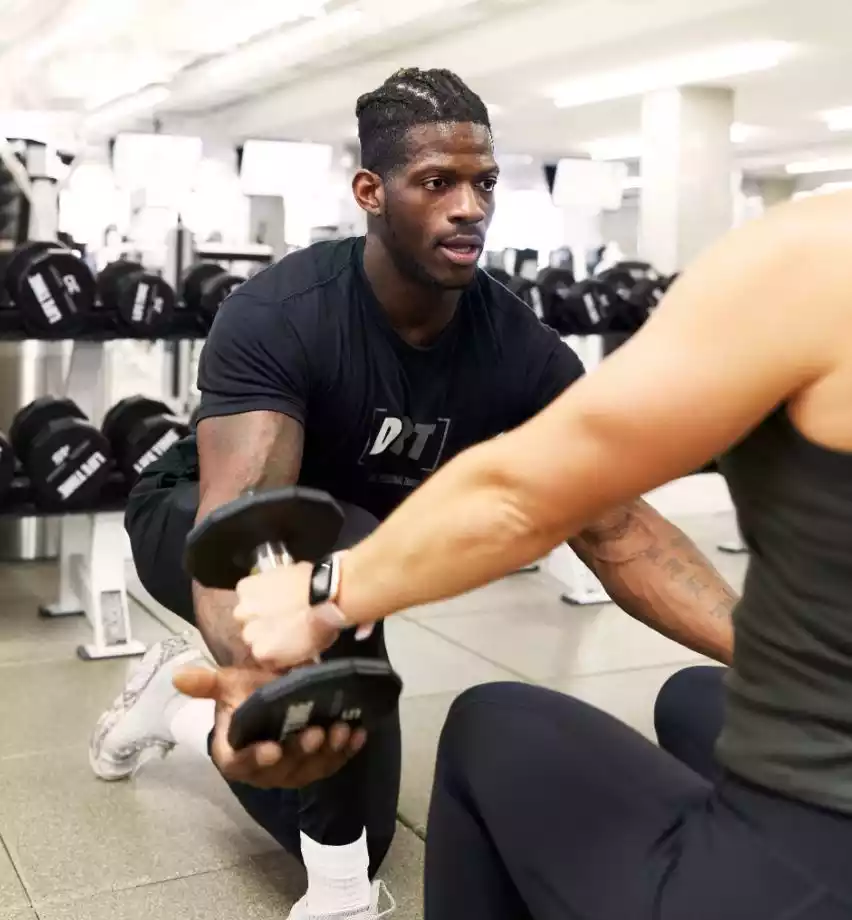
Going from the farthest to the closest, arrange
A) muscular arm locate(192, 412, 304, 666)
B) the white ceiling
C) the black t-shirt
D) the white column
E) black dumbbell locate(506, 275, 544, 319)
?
the white column
the white ceiling
black dumbbell locate(506, 275, 544, 319)
the black t-shirt
muscular arm locate(192, 412, 304, 666)

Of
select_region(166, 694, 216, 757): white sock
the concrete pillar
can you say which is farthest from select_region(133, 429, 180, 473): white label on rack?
the concrete pillar

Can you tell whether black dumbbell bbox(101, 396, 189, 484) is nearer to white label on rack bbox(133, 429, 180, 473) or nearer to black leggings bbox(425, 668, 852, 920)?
white label on rack bbox(133, 429, 180, 473)

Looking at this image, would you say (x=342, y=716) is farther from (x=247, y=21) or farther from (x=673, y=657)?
(x=247, y=21)

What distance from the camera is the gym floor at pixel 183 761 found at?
64.3 inches

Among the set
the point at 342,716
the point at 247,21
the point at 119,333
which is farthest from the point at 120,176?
the point at 342,716

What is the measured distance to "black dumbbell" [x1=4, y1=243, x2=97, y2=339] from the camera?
2793mm

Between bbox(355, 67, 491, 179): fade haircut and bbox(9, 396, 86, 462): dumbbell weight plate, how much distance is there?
1.46 metres

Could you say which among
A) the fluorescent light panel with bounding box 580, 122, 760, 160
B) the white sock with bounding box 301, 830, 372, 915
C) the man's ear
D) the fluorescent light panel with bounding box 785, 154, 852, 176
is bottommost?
the white sock with bounding box 301, 830, 372, 915

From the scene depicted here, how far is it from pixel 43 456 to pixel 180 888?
4.35ft

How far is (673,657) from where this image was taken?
9.29 feet

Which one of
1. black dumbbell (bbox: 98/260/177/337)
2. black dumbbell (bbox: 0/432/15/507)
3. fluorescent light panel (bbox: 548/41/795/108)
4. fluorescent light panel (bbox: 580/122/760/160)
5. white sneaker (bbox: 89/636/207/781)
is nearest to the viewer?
white sneaker (bbox: 89/636/207/781)

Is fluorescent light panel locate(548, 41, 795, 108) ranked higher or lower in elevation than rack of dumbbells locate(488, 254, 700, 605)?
higher

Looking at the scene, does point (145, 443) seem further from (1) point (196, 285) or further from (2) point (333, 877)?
(2) point (333, 877)

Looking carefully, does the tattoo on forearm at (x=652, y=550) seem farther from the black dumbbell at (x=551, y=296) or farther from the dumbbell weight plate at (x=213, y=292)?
the black dumbbell at (x=551, y=296)
